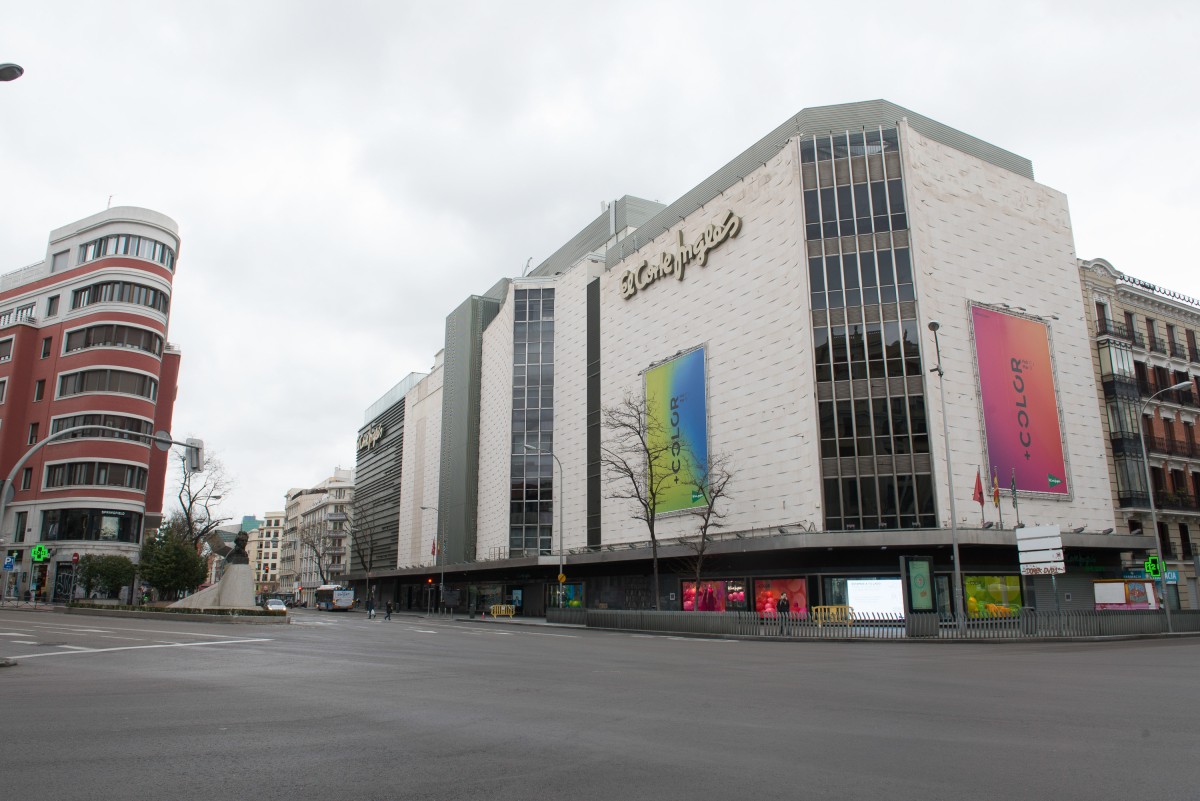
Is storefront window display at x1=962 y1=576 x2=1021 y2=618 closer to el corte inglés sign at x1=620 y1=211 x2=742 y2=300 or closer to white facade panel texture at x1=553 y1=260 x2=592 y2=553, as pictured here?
el corte inglés sign at x1=620 y1=211 x2=742 y2=300

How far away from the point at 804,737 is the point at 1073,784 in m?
2.60

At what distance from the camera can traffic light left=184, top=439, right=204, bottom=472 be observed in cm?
2303

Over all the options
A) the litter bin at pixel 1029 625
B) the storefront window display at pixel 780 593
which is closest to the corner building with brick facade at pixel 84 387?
the storefront window display at pixel 780 593

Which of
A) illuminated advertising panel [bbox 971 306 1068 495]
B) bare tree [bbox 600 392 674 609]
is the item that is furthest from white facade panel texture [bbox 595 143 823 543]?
illuminated advertising panel [bbox 971 306 1068 495]

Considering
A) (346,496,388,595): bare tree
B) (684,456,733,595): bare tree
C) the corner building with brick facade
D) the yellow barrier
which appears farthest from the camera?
(346,496,388,595): bare tree

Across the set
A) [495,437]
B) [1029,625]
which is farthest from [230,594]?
[495,437]

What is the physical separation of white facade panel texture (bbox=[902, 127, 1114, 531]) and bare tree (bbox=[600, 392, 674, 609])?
53.9 feet

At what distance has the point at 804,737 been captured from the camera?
8422mm

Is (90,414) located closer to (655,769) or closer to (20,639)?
(20,639)

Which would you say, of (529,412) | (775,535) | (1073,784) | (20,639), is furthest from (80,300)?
(1073,784)

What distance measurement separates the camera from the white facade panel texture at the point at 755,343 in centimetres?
4153

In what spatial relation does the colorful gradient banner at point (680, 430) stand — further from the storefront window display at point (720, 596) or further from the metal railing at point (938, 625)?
the metal railing at point (938, 625)

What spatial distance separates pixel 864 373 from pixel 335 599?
63938 mm

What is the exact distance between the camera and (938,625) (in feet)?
95.7
